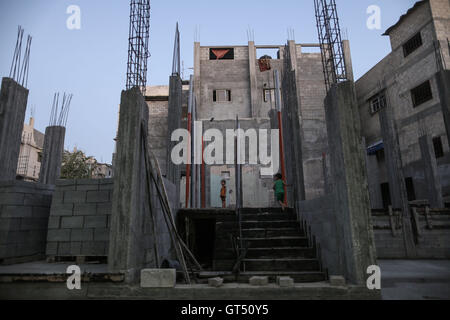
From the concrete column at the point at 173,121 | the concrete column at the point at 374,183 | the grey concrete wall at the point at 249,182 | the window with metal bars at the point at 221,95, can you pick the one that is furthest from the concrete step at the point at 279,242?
the window with metal bars at the point at 221,95

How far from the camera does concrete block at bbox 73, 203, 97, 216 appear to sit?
5863 mm

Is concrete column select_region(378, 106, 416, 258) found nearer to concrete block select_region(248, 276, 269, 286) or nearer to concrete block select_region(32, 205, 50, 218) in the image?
concrete block select_region(248, 276, 269, 286)

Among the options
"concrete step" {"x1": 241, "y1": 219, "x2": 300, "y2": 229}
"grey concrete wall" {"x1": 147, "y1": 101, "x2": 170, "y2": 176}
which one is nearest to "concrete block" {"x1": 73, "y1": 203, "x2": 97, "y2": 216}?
"concrete step" {"x1": 241, "y1": 219, "x2": 300, "y2": 229}

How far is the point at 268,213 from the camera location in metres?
7.52

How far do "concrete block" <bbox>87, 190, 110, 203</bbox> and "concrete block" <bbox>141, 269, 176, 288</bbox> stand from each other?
2182 mm

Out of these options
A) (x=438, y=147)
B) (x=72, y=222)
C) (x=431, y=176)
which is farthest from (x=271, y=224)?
(x=438, y=147)

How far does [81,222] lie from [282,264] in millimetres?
4489

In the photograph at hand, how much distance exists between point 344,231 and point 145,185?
3.84 m

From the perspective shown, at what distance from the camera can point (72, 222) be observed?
5.88 m

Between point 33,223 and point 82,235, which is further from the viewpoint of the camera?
point 33,223

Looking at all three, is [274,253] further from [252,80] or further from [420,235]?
[252,80]

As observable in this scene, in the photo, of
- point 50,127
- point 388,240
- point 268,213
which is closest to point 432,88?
point 388,240

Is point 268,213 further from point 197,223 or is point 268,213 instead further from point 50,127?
point 50,127

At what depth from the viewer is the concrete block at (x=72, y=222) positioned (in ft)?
19.2
